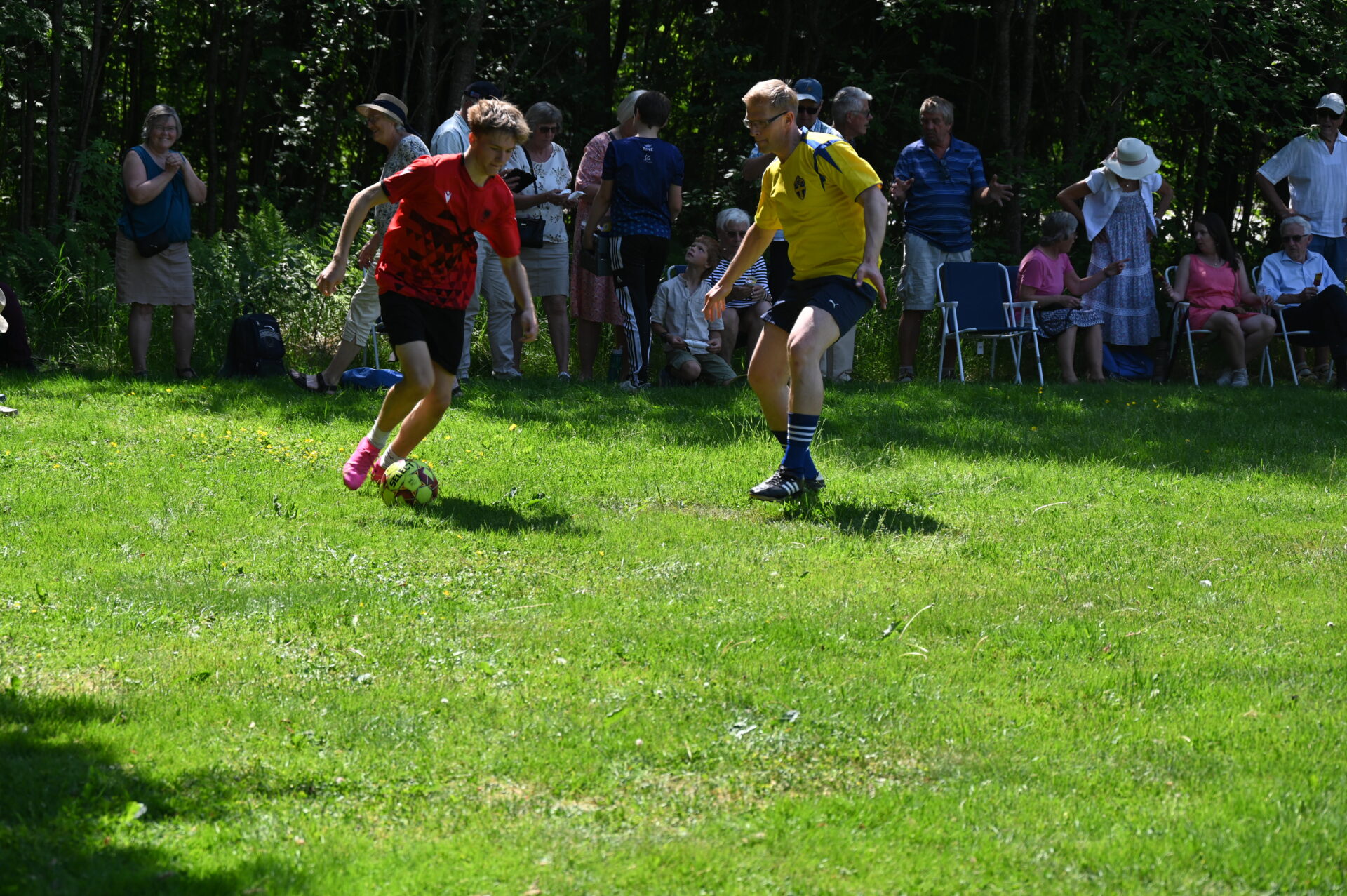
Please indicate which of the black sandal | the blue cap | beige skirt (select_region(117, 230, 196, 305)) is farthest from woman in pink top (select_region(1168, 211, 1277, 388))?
beige skirt (select_region(117, 230, 196, 305))

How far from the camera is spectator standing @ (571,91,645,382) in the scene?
11.7 meters

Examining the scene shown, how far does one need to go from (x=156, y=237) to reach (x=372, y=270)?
1690 millimetres

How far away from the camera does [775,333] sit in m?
7.56

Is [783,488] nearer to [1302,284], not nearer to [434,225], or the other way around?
[434,225]

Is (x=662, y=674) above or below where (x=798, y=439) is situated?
below

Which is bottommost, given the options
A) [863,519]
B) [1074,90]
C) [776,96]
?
[863,519]

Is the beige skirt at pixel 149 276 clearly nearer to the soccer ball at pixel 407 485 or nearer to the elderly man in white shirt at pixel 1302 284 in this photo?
the soccer ball at pixel 407 485

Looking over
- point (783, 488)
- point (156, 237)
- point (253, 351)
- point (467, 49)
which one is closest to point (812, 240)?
point (783, 488)

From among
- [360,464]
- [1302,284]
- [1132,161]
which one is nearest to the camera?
[360,464]

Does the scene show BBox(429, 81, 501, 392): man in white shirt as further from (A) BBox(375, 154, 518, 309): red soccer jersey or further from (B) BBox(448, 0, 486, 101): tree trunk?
(B) BBox(448, 0, 486, 101): tree trunk

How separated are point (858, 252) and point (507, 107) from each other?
183 centimetres

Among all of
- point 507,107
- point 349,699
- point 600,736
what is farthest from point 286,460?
point 600,736

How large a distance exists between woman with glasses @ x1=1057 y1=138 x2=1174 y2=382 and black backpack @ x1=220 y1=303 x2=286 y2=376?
22.7 feet

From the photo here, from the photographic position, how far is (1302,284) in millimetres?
13656
